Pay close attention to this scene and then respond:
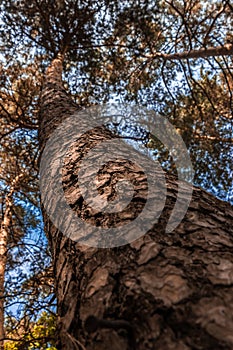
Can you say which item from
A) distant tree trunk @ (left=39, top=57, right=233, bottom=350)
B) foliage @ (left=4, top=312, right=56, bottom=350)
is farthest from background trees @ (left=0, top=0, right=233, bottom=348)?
distant tree trunk @ (left=39, top=57, right=233, bottom=350)

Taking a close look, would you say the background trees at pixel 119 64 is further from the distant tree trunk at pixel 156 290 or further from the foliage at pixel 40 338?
the distant tree trunk at pixel 156 290

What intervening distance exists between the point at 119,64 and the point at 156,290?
6.67 metres

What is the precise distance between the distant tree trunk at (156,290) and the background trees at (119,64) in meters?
4.99

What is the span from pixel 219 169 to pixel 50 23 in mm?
4347

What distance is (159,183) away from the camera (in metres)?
1.10

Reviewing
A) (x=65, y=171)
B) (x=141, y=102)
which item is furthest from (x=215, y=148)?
(x=65, y=171)

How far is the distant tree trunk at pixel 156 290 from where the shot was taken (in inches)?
23.1

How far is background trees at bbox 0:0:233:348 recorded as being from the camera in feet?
19.8

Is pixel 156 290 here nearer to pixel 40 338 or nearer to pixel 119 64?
pixel 40 338

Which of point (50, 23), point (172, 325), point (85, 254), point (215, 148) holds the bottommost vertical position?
point (172, 325)

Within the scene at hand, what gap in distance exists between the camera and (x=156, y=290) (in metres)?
0.67

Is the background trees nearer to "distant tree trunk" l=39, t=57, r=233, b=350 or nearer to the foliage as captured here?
the foliage

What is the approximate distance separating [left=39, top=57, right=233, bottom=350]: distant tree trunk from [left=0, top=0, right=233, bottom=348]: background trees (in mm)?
4988

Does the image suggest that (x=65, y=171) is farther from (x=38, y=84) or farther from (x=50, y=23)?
(x=38, y=84)
